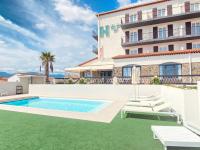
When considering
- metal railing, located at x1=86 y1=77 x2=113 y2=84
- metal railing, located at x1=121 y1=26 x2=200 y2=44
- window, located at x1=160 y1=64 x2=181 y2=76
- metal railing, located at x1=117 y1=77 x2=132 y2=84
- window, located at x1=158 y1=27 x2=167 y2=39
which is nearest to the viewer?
window, located at x1=160 y1=64 x2=181 y2=76

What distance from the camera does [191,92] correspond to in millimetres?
7469

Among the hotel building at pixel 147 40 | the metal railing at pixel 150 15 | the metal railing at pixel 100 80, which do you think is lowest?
the metal railing at pixel 100 80

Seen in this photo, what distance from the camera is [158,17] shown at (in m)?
31.9

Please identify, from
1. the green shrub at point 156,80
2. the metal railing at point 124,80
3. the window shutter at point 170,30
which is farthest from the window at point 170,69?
the window shutter at point 170,30

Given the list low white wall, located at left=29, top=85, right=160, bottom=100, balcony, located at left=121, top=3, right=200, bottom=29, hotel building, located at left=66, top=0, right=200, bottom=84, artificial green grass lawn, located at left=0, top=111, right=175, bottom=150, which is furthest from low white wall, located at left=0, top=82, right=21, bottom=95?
balcony, located at left=121, top=3, right=200, bottom=29

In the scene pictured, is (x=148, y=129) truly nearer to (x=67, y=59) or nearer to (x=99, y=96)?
(x=99, y=96)

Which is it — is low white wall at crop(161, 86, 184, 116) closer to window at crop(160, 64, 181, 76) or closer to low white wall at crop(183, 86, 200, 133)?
low white wall at crop(183, 86, 200, 133)

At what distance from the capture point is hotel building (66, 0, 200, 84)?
851 inches

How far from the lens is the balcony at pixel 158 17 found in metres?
30.3

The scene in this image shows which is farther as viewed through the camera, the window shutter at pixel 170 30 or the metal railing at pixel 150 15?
the window shutter at pixel 170 30

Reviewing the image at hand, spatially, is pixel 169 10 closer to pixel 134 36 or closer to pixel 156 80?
pixel 134 36

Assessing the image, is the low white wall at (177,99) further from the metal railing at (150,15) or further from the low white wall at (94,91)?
the metal railing at (150,15)

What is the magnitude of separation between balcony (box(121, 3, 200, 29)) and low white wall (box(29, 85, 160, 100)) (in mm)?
19892

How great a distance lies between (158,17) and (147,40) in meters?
4.87
